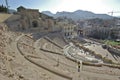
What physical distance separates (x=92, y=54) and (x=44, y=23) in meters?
19.3

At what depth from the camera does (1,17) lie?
1496 inches

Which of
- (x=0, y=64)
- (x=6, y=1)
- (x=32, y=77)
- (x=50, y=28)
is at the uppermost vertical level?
(x=6, y=1)

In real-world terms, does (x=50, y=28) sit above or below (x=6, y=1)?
below

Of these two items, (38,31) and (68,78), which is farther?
(38,31)

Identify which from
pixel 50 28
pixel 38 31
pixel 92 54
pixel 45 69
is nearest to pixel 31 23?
pixel 38 31

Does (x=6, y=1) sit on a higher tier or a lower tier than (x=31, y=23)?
higher

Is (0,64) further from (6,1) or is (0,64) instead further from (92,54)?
(6,1)

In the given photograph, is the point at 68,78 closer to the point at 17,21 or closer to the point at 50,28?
the point at 17,21

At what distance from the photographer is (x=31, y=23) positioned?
4341 cm

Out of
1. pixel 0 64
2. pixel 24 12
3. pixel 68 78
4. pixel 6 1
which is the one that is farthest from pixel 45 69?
pixel 6 1

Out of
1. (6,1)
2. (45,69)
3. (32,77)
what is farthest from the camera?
(6,1)

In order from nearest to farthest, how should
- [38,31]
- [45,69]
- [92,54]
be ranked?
[45,69] < [92,54] < [38,31]

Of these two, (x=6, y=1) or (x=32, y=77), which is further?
(x=6, y=1)

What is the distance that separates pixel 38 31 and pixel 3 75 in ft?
109
